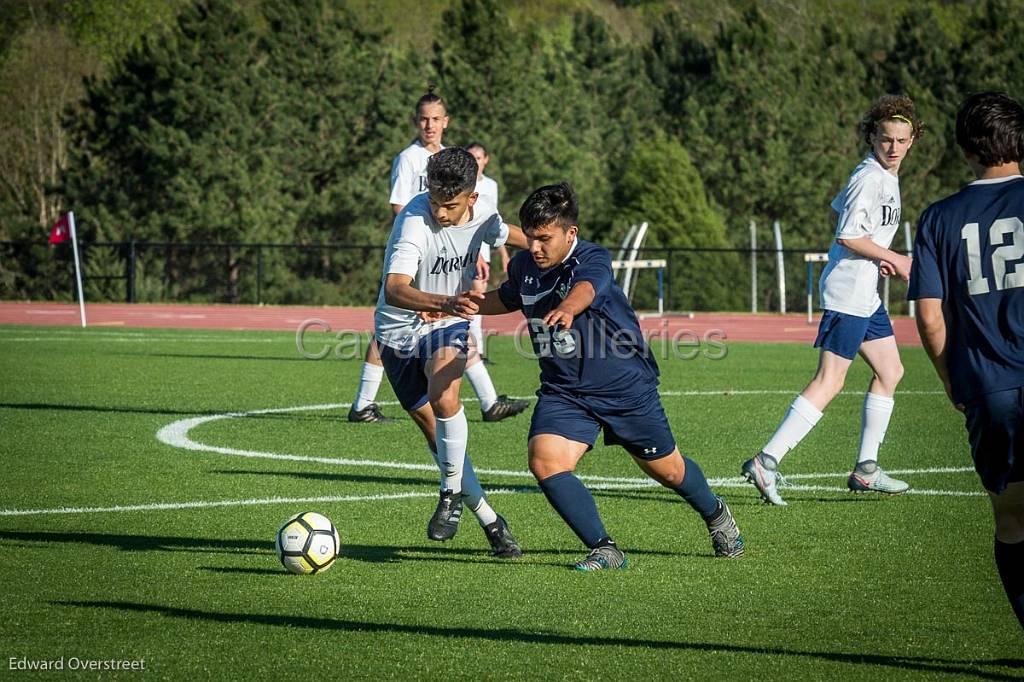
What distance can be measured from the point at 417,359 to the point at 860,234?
2.75 m

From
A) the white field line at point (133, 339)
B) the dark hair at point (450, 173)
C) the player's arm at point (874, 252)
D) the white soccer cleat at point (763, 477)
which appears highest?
the dark hair at point (450, 173)

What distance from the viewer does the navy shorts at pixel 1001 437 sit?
4359 millimetres

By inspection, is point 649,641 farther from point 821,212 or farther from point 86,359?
point 821,212

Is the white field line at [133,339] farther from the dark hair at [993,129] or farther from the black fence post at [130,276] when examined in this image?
the dark hair at [993,129]

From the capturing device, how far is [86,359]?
1734 cm

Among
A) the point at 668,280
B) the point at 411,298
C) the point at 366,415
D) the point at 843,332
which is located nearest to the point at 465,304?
→ the point at 411,298

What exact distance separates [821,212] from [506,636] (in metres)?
41.6

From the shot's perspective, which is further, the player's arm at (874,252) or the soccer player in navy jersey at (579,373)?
the player's arm at (874,252)

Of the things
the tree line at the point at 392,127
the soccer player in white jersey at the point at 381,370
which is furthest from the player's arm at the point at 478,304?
the tree line at the point at 392,127

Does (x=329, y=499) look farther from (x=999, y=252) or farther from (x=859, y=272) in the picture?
(x=999, y=252)

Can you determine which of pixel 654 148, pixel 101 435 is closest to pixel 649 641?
pixel 101 435

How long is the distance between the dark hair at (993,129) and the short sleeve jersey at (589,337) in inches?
71.8

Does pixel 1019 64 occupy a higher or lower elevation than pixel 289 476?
higher

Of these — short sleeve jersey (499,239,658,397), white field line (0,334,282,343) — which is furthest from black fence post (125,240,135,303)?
short sleeve jersey (499,239,658,397)
